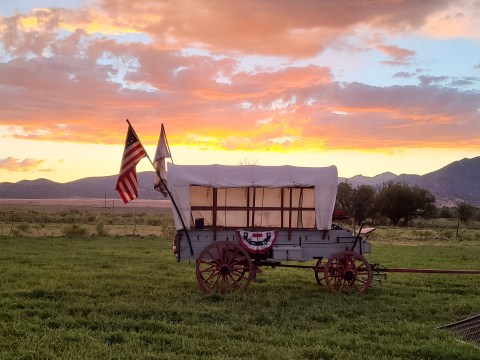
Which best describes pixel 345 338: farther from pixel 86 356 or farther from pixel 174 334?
pixel 86 356

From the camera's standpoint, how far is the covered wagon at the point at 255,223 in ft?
41.5

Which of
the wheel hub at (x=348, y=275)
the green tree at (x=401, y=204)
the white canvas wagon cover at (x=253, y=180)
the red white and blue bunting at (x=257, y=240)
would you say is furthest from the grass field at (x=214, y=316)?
the green tree at (x=401, y=204)

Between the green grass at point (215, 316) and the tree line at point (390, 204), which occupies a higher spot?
the tree line at point (390, 204)

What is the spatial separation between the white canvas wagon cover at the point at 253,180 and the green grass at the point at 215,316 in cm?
197

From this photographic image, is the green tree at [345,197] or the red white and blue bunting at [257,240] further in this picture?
the green tree at [345,197]

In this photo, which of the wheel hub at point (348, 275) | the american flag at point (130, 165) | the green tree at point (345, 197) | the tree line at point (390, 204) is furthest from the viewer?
the green tree at point (345, 197)

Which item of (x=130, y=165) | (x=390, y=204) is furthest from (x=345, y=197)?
(x=130, y=165)

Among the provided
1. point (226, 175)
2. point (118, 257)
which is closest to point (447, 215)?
point (118, 257)

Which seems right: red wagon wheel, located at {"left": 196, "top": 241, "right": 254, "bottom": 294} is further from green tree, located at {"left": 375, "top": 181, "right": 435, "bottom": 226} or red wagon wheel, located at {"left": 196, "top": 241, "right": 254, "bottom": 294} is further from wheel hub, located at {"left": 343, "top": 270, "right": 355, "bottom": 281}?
green tree, located at {"left": 375, "top": 181, "right": 435, "bottom": 226}

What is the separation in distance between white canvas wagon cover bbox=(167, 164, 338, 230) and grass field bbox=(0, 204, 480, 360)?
197 centimetres

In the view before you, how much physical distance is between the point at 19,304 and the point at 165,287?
3708mm

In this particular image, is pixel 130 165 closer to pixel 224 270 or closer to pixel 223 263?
pixel 223 263

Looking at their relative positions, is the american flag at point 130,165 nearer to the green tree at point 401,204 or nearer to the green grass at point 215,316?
the green grass at point 215,316

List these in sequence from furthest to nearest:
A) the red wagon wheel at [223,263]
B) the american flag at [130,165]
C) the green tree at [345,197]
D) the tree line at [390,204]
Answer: the green tree at [345,197] → the tree line at [390,204] → the red wagon wheel at [223,263] → the american flag at [130,165]
